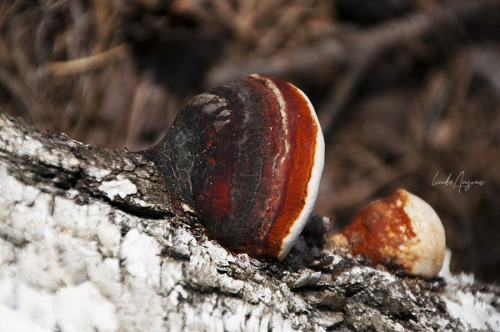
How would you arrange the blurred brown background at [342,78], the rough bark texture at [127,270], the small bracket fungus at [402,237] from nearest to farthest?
the rough bark texture at [127,270] < the small bracket fungus at [402,237] < the blurred brown background at [342,78]

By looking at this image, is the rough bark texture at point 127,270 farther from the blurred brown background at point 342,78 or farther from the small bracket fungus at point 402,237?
the blurred brown background at point 342,78

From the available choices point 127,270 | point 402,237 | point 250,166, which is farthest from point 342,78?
point 127,270

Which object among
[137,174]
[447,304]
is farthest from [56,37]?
[447,304]

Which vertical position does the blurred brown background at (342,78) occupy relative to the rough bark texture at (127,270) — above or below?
below

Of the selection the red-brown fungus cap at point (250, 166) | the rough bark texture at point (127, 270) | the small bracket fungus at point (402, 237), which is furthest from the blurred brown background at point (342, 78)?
the small bracket fungus at point (402, 237)

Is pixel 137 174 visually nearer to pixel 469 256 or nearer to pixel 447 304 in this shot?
pixel 447 304

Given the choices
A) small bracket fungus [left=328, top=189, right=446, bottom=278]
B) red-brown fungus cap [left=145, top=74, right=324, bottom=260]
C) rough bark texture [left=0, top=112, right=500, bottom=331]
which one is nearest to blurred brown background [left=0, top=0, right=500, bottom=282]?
rough bark texture [left=0, top=112, right=500, bottom=331]
